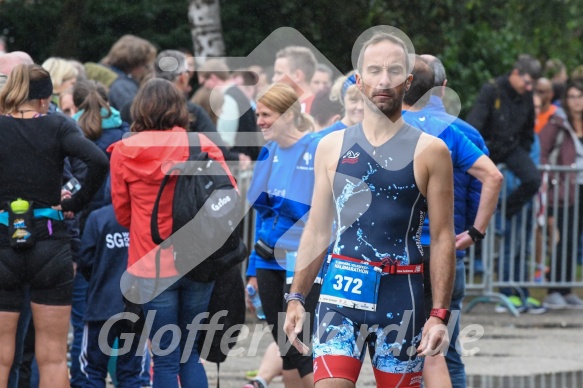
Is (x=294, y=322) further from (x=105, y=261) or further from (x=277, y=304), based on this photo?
(x=105, y=261)

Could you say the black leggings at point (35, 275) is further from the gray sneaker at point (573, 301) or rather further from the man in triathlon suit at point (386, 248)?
the gray sneaker at point (573, 301)

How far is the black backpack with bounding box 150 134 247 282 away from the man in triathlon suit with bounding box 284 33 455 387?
1480 mm

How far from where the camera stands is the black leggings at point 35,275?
6484mm

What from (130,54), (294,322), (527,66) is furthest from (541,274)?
(294,322)

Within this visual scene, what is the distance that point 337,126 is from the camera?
7309mm

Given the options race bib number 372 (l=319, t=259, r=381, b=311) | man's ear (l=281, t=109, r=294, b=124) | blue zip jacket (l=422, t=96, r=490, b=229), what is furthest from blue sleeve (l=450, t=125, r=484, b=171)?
race bib number 372 (l=319, t=259, r=381, b=311)

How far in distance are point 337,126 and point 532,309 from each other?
545 centimetres

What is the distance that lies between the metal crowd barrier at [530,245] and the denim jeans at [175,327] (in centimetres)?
544

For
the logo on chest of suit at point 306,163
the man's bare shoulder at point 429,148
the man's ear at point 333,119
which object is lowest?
the logo on chest of suit at point 306,163

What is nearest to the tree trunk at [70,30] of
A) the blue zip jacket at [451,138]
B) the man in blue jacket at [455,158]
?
the man in blue jacket at [455,158]

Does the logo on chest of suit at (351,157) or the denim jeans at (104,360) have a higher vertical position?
the logo on chest of suit at (351,157)

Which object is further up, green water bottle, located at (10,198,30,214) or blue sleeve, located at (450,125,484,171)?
blue sleeve, located at (450,125,484,171)

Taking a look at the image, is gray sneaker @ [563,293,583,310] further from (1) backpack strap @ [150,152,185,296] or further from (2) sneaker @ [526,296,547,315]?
(1) backpack strap @ [150,152,185,296]

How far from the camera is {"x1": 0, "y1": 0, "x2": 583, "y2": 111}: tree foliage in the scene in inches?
672
